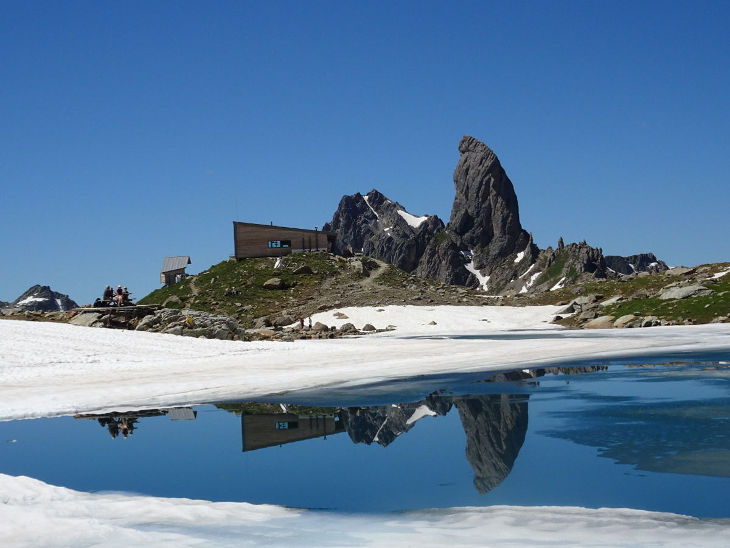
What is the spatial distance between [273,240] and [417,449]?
87734 mm

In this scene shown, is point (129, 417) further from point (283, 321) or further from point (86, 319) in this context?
point (283, 321)

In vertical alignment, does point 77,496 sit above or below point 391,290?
below

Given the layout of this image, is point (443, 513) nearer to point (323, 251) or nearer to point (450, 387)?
point (450, 387)

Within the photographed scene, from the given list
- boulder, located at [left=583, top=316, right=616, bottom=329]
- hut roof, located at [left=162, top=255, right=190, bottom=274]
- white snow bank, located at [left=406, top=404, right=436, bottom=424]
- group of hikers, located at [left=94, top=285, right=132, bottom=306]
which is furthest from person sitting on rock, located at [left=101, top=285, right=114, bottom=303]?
hut roof, located at [left=162, top=255, right=190, bottom=274]

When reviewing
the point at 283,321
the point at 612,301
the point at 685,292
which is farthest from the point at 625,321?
the point at 283,321

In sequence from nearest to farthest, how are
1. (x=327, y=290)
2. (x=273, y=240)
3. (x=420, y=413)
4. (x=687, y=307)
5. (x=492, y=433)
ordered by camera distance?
(x=492, y=433) → (x=420, y=413) → (x=687, y=307) → (x=327, y=290) → (x=273, y=240)

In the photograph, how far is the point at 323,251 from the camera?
318ft

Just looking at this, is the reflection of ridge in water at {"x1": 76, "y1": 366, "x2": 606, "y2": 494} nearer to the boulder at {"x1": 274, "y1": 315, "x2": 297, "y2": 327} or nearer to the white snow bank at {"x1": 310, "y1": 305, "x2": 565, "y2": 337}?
the white snow bank at {"x1": 310, "y1": 305, "x2": 565, "y2": 337}

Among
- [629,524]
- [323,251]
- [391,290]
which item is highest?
[323,251]

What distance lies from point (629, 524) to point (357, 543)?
324 cm

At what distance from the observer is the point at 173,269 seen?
112 meters

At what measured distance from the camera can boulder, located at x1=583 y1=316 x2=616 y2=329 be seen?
5203 centimetres

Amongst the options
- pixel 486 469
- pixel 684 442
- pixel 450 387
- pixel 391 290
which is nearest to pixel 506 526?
pixel 486 469

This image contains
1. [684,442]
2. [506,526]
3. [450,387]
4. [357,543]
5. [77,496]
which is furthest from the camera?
[450,387]
